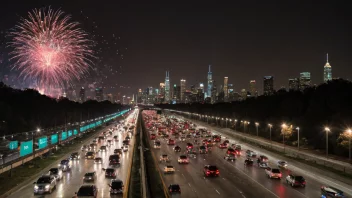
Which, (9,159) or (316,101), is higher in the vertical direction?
(316,101)

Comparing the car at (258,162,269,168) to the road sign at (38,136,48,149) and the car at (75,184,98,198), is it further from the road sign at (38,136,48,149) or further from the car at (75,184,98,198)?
the road sign at (38,136,48,149)

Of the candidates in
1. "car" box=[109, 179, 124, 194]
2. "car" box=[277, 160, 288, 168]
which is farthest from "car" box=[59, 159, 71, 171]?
"car" box=[277, 160, 288, 168]

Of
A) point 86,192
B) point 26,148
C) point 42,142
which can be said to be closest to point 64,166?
point 26,148

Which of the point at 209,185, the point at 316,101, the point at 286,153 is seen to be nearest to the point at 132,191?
the point at 209,185

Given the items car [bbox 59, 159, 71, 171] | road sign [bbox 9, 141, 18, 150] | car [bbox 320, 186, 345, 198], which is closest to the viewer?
car [bbox 320, 186, 345, 198]

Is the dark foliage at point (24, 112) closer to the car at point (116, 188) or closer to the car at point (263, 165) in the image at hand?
the car at point (263, 165)

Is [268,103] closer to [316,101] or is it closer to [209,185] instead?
[316,101]

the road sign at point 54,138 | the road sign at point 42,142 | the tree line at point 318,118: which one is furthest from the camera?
the tree line at point 318,118

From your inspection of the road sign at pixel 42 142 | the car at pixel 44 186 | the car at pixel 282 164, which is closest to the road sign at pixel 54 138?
the road sign at pixel 42 142
